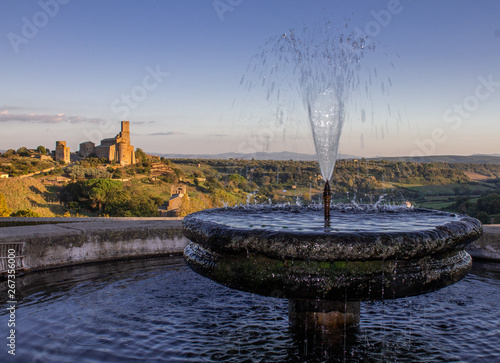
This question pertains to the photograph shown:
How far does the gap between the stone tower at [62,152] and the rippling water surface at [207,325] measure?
117361 mm

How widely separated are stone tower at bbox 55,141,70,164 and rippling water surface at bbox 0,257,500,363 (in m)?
117

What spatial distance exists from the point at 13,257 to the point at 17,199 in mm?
62901

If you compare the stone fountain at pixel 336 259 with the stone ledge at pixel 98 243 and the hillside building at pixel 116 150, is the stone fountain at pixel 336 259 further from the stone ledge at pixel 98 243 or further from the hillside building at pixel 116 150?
the hillside building at pixel 116 150

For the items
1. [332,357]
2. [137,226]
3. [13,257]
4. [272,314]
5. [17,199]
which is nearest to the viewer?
[332,357]

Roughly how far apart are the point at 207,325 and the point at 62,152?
400ft

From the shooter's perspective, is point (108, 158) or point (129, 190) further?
point (108, 158)

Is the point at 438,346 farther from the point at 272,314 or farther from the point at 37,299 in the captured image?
the point at 37,299

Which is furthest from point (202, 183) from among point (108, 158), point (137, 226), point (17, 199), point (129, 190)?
point (137, 226)

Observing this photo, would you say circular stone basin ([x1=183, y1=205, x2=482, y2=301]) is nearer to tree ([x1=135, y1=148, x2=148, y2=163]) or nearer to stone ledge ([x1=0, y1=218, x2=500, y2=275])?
stone ledge ([x1=0, y1=218, x2=500, y2=275])

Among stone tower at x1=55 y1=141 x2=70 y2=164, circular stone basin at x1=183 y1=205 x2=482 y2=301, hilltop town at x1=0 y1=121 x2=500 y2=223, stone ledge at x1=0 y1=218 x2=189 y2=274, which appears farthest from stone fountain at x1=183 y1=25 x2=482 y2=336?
stone tower at x1=55 y1=141 x2=70 y2=164

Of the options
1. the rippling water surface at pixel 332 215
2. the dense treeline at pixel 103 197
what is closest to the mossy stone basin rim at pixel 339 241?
the rippling water surface at pixel 332 215

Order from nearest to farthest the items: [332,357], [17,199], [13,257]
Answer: [332,357] → [13,257] → [17,199]

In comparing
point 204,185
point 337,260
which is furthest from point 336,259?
point 204,185

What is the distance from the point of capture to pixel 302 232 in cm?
295
